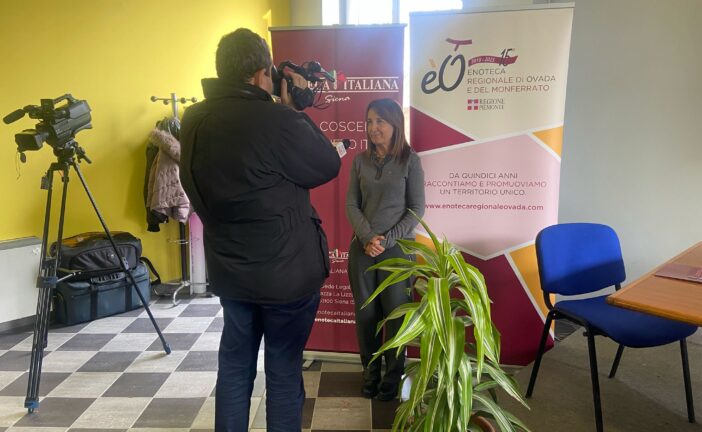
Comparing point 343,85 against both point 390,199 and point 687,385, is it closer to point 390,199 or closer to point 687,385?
point 390,199

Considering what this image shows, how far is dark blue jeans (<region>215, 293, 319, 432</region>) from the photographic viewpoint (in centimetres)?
153

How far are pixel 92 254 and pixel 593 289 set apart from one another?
309cm

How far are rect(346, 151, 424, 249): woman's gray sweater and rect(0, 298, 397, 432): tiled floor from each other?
77 cm

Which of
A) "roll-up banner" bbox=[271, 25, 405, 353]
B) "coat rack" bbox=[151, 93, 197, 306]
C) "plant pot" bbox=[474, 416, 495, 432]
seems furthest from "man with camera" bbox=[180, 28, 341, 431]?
"coat rack" bbox=[151, 93, 197, 306]

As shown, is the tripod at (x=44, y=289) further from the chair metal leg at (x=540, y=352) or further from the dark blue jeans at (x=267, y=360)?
the chair metal leg at (x=540, y=352)

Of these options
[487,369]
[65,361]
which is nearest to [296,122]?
[487,369]

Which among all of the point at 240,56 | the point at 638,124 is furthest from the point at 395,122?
the point at 638,124

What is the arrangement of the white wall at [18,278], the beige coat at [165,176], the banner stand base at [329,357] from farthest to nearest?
the beige coat at [165,176], the white wall at [18,278], the banner stand base at [329,357]

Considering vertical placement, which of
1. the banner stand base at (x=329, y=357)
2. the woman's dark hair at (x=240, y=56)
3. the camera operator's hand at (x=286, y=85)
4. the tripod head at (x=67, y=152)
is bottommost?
the banner stand base at (x=329, y=357)

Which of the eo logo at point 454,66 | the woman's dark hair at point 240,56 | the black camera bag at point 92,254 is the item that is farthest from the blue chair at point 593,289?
the black camera bag at point 92,254

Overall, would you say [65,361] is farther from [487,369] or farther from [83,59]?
[487,369]

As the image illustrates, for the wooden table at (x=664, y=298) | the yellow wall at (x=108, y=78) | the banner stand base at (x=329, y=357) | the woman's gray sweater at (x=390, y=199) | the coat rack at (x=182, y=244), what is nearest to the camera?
the wooden table at (x=664, y=298)

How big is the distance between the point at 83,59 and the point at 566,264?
11.2 ft

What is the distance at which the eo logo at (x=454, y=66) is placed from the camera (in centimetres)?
219
